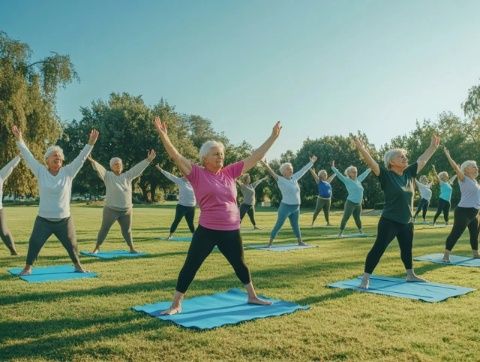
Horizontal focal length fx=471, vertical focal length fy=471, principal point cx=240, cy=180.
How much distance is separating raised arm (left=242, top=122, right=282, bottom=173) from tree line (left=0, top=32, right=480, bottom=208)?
80.5 feet

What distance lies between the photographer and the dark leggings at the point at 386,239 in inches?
286

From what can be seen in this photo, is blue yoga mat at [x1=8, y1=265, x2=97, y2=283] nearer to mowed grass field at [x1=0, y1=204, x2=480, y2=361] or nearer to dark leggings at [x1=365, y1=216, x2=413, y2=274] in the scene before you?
mowed grass field at [x1=0, y1=204, x2=480, y2=361]

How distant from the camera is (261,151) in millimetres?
6086

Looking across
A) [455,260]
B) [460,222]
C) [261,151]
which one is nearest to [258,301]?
[261,151]

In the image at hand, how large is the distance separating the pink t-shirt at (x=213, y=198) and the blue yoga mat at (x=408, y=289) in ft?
8.12

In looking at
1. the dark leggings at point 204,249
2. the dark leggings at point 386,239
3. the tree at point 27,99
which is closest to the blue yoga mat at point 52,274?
the dark leggings at point 204,249

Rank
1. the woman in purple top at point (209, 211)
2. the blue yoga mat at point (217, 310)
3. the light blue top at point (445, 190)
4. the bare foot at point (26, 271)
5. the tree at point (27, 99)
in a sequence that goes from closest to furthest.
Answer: the blue yoga mat at point (217, 310) → the woman in purple top at point (209, 211) → the bare foot at point (26, 271) → the light blue top at point (445, 190) → the tree at point (27, 99)

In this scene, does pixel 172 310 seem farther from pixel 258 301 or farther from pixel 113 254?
pixel 113 254

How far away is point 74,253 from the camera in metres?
8.18

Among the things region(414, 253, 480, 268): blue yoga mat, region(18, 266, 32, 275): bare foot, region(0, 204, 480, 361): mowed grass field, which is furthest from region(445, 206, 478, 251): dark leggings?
region(18, 266, 32, 275): bare foot

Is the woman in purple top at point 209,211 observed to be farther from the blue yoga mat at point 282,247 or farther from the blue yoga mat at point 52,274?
the blue yoga mat at point 282,247

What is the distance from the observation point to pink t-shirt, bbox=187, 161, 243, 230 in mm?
5699

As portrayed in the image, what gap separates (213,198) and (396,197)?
3.20 m

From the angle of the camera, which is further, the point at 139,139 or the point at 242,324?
the point at 139,139
